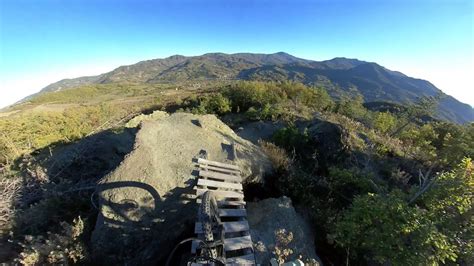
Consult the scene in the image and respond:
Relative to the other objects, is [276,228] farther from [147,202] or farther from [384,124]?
[384,124]

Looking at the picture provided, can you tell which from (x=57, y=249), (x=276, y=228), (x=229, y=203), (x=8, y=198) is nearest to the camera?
(x=57, y=249)

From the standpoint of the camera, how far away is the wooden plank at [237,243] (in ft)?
17.6

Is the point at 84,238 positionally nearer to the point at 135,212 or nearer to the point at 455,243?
the point at 135,212

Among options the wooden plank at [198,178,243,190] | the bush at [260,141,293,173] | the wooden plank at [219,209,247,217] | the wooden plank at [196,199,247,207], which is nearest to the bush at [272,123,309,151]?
the bush at [260,141,293,173]

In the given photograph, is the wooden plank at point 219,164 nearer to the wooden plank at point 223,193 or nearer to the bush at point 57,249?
the wooden plank at point 223,193

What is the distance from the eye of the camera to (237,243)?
5.52m

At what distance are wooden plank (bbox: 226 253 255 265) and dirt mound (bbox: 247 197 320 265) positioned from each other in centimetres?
64

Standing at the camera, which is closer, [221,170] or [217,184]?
[217,184]

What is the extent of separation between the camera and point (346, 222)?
20.9 feet

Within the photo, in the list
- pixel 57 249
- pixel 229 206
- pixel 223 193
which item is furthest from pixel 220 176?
pixel 57 249

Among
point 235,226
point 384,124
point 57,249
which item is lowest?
point 384,124

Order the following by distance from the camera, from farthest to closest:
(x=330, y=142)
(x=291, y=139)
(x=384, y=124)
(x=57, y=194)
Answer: (x=384, y=124), (x=291, y=139), (x=330, y=142), (x=57, y=194)

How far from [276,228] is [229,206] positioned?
1317 millimetres

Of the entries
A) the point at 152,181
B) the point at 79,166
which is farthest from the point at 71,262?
the point at 79,166
